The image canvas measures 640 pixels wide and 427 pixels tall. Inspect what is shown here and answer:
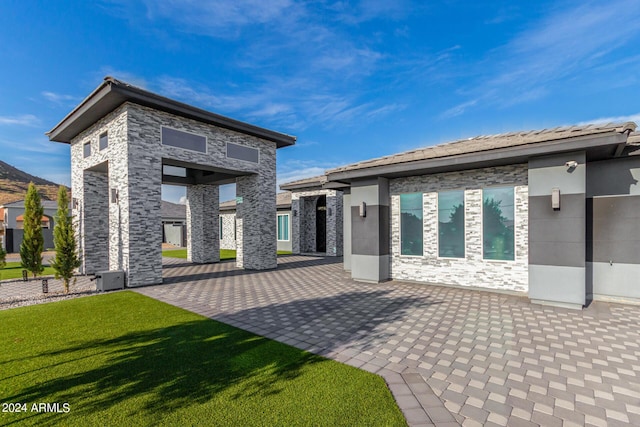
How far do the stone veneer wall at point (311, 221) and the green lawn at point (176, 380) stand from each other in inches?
567

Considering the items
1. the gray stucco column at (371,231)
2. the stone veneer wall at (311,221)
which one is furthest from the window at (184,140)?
the stone veneer wall at (311,221)

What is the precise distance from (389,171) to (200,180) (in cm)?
1156

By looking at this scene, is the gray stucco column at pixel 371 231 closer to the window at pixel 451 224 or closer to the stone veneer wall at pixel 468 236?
the stone veneer wall at pixel 468 236

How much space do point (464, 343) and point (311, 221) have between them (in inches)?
700

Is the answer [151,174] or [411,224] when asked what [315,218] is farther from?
[151,174]

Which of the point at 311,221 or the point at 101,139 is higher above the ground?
the point at 101,139

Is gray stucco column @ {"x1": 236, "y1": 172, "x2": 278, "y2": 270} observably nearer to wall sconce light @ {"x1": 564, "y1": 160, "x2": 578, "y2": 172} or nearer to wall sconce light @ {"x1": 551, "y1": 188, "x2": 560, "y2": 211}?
wall sconce light @ {"x1": 551, "y1": 188, "x2": 560, "y2": 211}

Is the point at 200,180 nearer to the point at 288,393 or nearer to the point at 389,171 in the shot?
the point at 389,171

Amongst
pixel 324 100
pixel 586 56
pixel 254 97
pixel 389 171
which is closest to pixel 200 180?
pixel 254 97

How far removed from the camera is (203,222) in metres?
16.8

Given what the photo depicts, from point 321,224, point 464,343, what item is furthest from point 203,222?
point 464,343

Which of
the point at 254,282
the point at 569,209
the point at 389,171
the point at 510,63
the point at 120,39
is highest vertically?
the point at 120,39

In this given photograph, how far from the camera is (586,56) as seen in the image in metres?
10.4

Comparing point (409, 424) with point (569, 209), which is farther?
point (569, 209)
